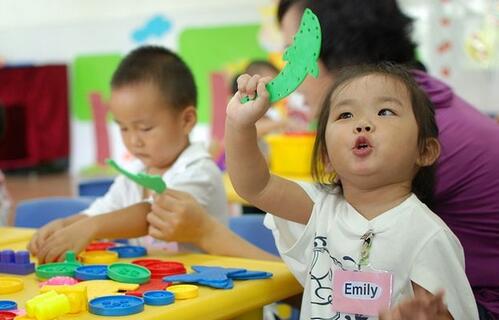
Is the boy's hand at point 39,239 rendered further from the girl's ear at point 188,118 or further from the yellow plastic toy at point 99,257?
the girl's ear at point 188,118

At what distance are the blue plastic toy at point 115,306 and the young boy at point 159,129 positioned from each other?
23.8 inches

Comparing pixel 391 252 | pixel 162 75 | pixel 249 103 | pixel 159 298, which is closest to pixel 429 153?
pixel 391 252

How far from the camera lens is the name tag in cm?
117

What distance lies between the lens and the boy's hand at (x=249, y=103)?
3.97ft

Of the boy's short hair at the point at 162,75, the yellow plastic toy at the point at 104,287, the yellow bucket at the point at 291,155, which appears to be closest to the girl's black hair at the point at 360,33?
the boy's short hair at the point at 162,75

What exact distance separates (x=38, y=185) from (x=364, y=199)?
21.5 ft

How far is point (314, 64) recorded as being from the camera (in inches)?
46.2

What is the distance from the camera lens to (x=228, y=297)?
3.92ft

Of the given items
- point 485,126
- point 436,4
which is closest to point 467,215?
point 485,126

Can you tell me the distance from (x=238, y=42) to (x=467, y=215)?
513 centimetres

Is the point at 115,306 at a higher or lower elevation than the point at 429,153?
lower

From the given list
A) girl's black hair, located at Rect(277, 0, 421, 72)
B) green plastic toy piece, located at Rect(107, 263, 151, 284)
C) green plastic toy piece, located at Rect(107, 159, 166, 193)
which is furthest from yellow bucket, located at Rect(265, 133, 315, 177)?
green plastic toy piece, located at Rect(107, 263, 151, 284)

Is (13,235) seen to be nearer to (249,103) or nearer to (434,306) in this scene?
(249,103)

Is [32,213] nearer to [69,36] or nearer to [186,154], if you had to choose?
[186,154]
